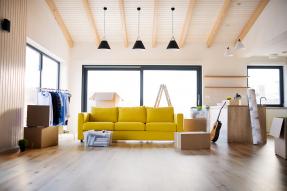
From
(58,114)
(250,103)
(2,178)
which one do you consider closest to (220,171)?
(2,178)

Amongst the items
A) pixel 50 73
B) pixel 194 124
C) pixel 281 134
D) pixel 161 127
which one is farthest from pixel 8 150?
pixel 194 124

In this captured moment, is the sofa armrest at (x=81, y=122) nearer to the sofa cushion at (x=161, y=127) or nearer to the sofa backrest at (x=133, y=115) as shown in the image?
the sofa backrest at (x=133, y=115)

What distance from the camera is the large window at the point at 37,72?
6.59 metres

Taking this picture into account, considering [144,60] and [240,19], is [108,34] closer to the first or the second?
[144,60]

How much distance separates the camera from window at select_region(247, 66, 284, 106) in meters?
9.67

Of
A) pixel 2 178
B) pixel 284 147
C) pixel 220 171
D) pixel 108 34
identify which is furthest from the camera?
pixel 108 34

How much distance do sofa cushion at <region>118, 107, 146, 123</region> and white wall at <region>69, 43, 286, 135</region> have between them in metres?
3.01

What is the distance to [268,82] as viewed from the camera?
9.74 metres

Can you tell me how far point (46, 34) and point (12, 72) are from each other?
2.26 meters

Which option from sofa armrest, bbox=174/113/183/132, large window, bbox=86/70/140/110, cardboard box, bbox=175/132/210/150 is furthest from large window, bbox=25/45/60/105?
cardboard box, bbox=175/132/210/150

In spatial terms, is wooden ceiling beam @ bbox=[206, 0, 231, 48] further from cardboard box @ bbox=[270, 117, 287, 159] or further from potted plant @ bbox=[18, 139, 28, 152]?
potted plant @ bbox=[18, 139, 28, 152]

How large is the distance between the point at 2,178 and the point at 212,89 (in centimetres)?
737

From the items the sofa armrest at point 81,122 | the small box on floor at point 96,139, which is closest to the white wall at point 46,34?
the sofa armrest at point 81,122

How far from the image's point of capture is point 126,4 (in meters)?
7.62
